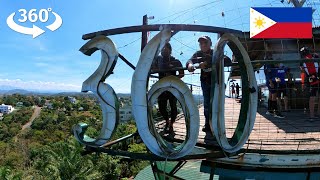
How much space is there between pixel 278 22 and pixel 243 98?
3.97 m

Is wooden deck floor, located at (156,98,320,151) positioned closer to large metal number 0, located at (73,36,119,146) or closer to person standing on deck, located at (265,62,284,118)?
person standing on deck, located at (265,62,284,118)

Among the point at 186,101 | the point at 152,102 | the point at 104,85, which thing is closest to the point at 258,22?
the point at 186,101

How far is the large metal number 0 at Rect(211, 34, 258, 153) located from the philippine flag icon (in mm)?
3057

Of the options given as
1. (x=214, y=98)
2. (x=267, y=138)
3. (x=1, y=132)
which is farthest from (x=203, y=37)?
(x=1, y=132)

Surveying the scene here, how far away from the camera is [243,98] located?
20.6 feet

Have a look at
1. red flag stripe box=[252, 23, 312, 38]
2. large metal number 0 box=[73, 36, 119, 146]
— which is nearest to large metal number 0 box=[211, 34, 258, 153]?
large metal number 0 box=[73, 36, 119, 146]

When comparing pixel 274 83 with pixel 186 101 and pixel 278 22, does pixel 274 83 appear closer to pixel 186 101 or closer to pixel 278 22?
pixel 278 22

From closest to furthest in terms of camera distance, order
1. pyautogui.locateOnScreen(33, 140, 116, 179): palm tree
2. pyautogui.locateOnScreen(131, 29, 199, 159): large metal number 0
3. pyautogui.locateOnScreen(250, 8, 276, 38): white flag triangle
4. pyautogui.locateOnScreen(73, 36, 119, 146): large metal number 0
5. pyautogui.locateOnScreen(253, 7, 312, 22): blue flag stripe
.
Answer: pyautogui.locateOnScreen(131, 29, 199, 159): large metal number 0
pyautogui.locateOnScreen(73, 36, 119, 146): large metal number 0
pyautogui.locateOnScreen(250, 8, 276, 38): white flag triangle
pyautogui.locateOnScreen(253, 7, 312, 22): blue flag stripe
pyautogui.locateOnScreen(33, 140, 116, 179): palm tree

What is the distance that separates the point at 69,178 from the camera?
31.8 m

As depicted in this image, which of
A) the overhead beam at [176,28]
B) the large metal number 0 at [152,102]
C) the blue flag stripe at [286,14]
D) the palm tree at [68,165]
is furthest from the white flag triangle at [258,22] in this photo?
the palm tree at [68,165]

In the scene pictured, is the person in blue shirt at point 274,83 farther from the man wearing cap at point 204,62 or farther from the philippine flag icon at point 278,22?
the man wearing cap at point 204,62

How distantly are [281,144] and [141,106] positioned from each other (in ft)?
8.92

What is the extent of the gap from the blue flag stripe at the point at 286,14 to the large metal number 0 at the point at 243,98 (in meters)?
3.53

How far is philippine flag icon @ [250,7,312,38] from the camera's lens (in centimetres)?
916
